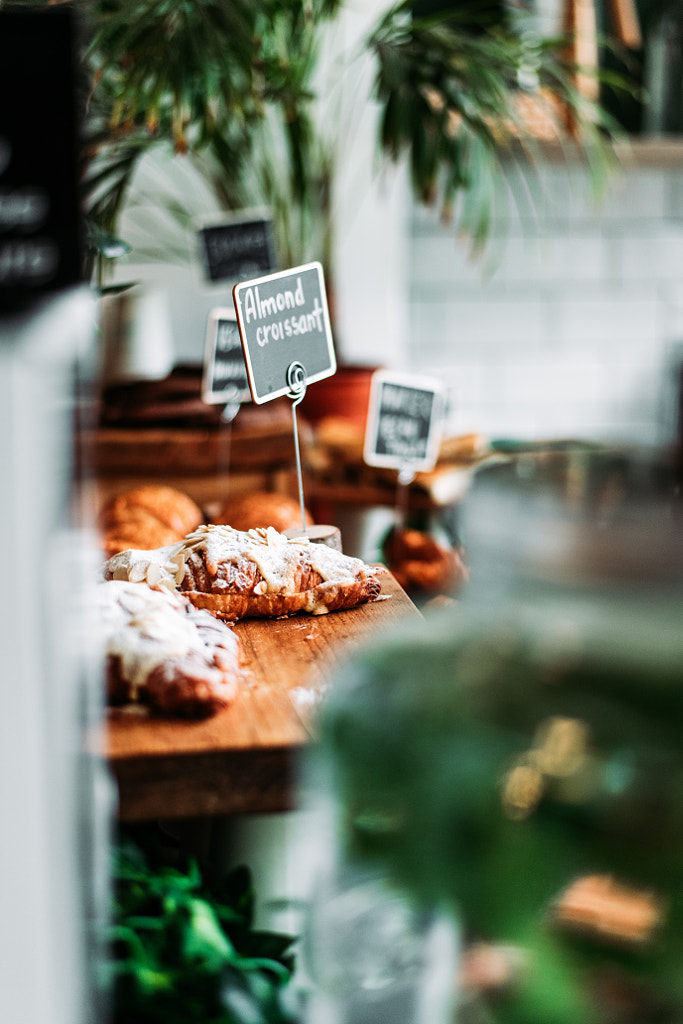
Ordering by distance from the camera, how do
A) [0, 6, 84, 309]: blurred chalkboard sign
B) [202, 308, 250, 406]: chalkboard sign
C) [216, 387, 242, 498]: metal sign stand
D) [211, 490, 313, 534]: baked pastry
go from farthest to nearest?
[216, 387, 242, 498]: metal sign stand
[202, 308, 250, 406]: chalkboard sign
[211, 490, 313, 534]: baked pastry
[0, 6, 84, 309]: blurred chalkboard sign

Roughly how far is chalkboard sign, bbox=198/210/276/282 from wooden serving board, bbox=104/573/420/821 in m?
0.82

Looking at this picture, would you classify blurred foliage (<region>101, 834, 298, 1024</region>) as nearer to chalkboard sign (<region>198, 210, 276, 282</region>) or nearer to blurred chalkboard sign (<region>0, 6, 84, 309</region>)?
blurred chalkboard sign (<region>0, 6, 84, 309</region>)

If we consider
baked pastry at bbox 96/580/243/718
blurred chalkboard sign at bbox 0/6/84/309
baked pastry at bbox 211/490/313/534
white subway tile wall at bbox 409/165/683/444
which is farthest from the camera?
white subway tile wall at bbox 409/165/683/444

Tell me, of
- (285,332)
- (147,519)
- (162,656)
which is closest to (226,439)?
(147,519)

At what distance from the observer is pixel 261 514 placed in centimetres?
75

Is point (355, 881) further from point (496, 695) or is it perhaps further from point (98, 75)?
point (98, 75)

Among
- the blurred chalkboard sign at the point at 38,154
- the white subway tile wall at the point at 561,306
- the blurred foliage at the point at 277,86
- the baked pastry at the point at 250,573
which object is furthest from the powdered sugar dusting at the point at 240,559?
the white subway tile wall at the point at 561,306

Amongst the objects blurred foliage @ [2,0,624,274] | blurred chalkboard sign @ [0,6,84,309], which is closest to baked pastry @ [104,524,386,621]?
blurred chalkboard sign @ [0,6,84,309]

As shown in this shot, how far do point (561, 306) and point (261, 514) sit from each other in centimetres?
256

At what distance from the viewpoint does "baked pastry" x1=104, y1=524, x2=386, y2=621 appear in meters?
0.67

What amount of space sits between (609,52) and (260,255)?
7.33 feet

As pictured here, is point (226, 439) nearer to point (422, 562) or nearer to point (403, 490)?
point (403, 490)

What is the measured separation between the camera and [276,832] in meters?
0.85

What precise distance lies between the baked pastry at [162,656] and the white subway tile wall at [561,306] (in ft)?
7.79
